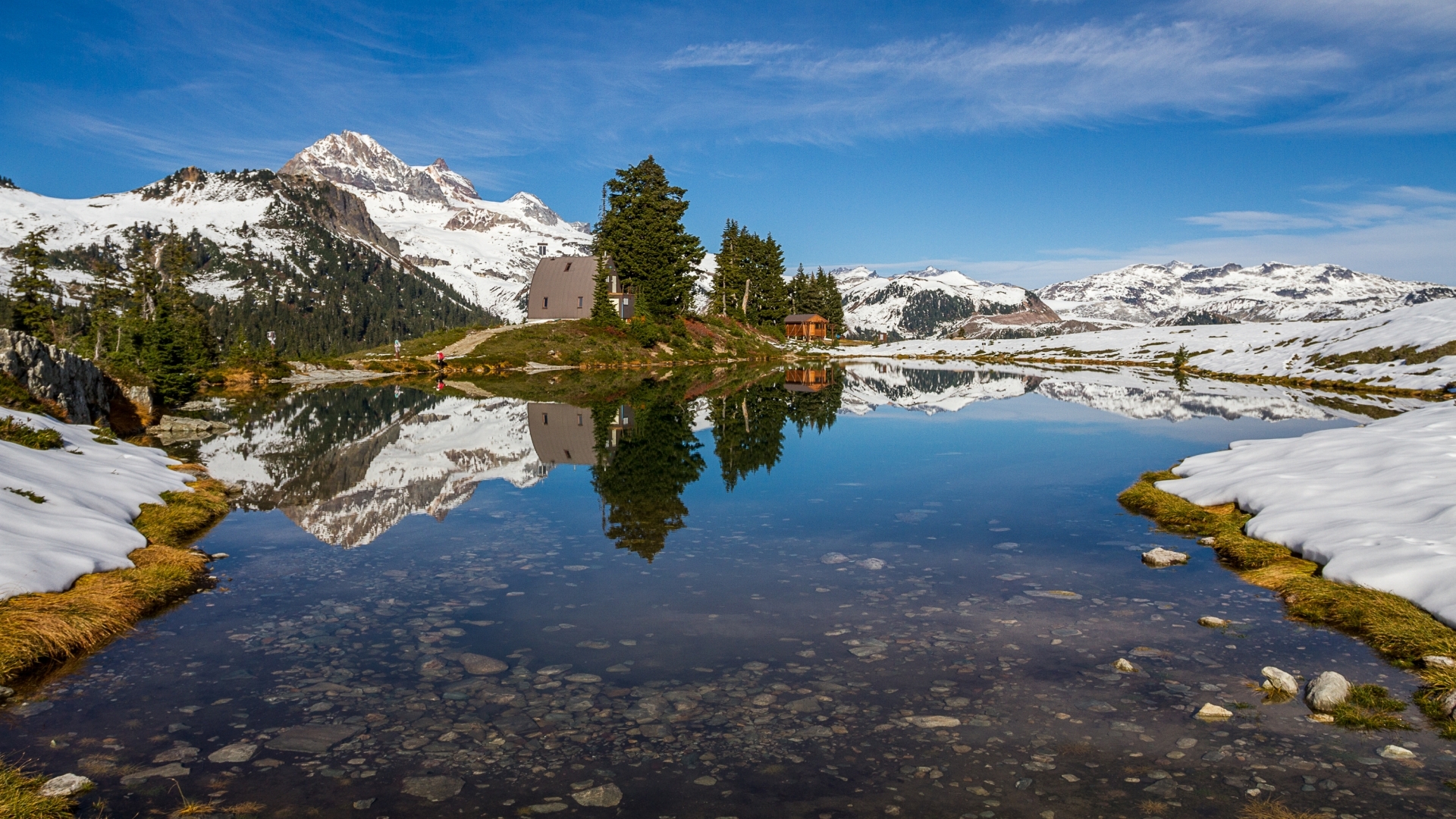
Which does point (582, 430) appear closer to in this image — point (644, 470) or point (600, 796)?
point (644, 470)

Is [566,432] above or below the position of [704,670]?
above

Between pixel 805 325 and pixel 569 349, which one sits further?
pixel 805 325

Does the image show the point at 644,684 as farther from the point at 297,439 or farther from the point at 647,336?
the point at 647,336

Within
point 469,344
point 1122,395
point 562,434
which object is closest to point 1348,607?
point 562,434

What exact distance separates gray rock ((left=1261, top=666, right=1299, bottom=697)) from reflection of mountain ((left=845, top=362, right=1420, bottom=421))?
123 ft

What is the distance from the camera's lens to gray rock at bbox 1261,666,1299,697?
9.72 metres

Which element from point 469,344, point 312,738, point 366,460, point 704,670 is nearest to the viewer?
point 312,738

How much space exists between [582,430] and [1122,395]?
44.5m

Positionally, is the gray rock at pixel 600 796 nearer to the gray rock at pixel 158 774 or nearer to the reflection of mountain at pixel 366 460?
the gray rock at pixel 158 774

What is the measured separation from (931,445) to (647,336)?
7209cm

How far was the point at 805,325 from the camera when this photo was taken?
17775cm

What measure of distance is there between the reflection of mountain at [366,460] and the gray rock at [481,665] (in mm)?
7731

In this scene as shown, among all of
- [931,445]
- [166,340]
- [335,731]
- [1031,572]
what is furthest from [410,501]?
[166,340]

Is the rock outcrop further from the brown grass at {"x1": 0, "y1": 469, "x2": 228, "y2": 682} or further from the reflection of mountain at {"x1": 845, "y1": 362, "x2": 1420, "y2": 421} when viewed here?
the reflection of mountain at {"x1": 845, "y1": 362, "x2": 1420, "y2": 421}
